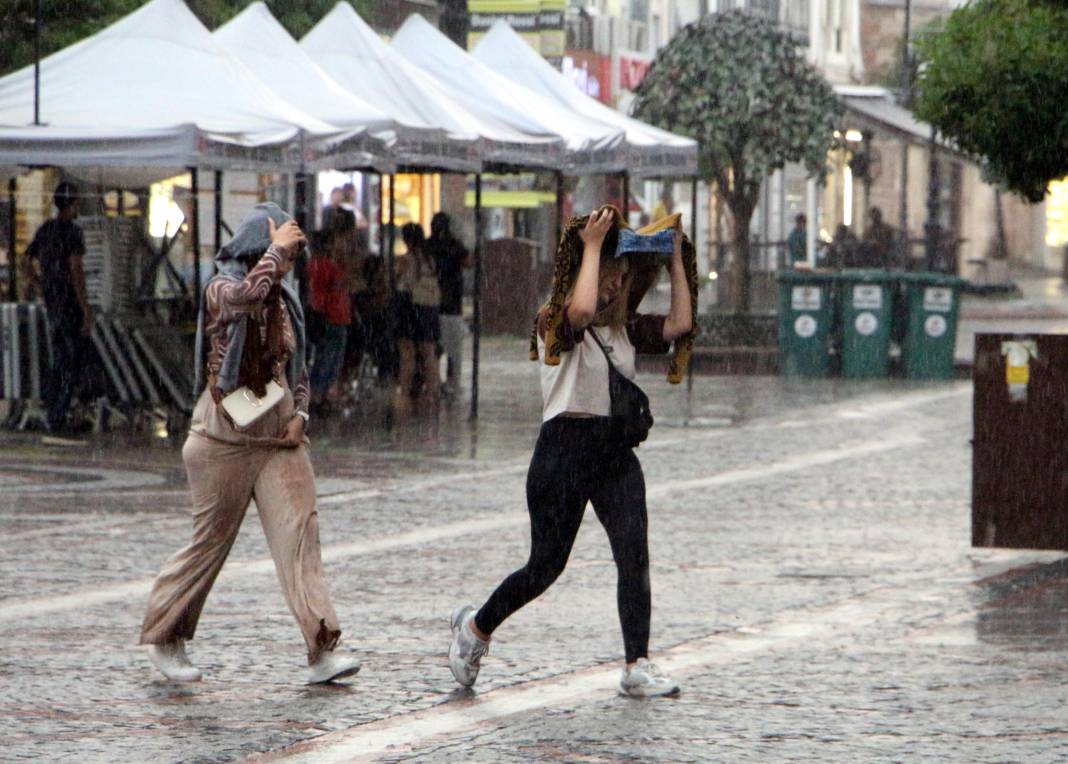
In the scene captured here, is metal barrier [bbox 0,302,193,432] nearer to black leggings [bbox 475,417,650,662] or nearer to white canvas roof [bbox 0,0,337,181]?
white canvas roof [bbox 0,0,337,181]

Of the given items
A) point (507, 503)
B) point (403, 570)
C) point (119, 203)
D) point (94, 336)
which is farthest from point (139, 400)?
point (403, 570)

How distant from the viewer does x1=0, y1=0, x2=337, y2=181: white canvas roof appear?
54.6 ft

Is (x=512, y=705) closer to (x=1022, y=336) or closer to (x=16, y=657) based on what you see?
(x=16, y=657)

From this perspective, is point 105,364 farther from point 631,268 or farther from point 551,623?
point 631,268

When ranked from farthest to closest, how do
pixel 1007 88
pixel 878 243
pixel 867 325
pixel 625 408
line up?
pixel 878 243 < pixel 867 325 < pixel 1007 88 < pixel 625 408

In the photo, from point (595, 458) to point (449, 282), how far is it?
15.1 metres

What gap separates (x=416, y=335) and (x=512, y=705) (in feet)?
46.7

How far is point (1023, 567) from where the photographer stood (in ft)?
38.0

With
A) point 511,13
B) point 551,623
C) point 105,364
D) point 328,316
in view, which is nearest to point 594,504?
point 551,623

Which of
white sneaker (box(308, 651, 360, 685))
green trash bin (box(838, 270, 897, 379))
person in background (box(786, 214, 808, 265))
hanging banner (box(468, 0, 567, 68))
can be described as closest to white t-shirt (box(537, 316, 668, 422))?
white sneaker (box(308, 651, 360, 685))

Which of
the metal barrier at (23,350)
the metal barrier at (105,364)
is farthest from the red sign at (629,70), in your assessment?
the metal barrier at (23,350)

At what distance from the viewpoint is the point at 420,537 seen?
12.5 meters

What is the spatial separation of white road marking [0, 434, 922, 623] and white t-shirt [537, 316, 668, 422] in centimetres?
291

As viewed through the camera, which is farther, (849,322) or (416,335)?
(849,322)
